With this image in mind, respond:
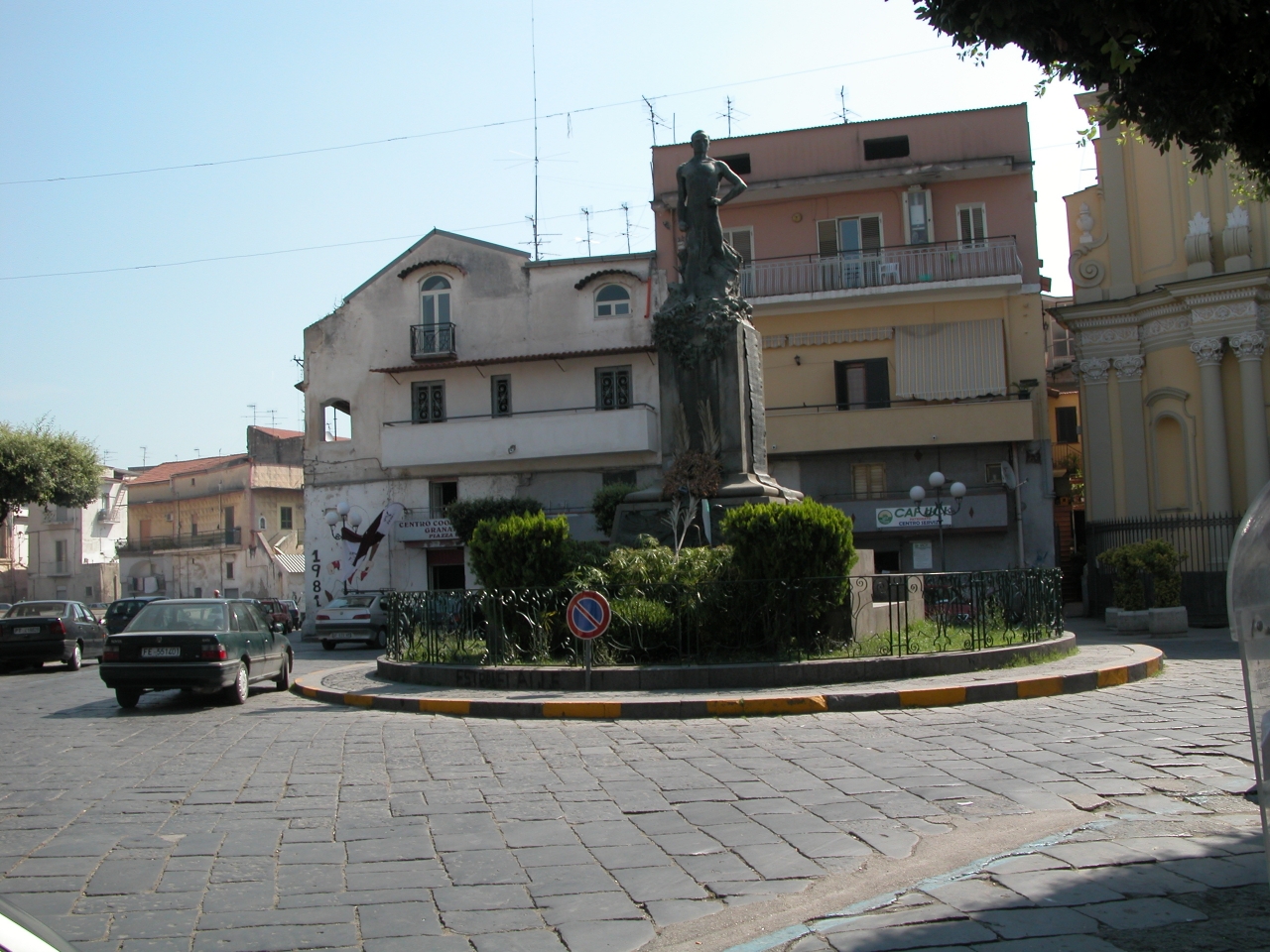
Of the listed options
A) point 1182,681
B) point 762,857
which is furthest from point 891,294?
point 762,857

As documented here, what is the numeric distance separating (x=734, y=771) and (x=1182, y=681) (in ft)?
22.6

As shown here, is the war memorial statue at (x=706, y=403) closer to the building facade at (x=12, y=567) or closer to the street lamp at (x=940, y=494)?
the street lamp at (x=940, y=494)

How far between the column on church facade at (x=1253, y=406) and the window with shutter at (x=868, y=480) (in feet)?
29.3

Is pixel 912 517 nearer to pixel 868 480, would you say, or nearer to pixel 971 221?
pixel 868 480

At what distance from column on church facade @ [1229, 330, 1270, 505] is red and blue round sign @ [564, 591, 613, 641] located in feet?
64.9

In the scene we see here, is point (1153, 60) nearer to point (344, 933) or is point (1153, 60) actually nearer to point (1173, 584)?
point (344, 933)

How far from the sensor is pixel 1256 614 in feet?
11.0

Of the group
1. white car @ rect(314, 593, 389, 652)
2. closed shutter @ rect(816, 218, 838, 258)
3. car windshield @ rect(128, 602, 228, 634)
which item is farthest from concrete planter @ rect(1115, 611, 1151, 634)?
white car @ rect(314, 593, 389, 652)

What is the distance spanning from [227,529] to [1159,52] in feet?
193

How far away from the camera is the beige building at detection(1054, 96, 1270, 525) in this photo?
2594 centimetres

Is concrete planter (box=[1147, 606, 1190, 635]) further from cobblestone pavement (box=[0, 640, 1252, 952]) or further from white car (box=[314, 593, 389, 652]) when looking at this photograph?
white car (box=[314, 593, 389, 652])

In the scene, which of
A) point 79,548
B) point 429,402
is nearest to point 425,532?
point 429,402

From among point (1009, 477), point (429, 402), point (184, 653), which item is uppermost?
point (429, 402)

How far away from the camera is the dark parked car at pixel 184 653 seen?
12.9 meters
